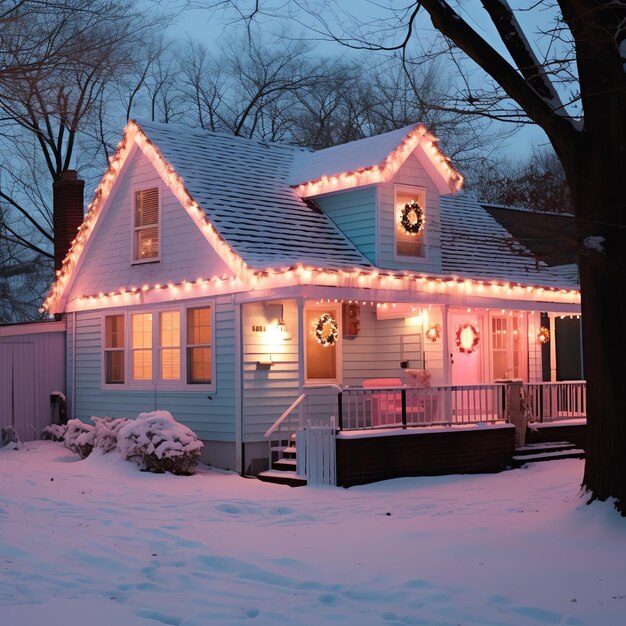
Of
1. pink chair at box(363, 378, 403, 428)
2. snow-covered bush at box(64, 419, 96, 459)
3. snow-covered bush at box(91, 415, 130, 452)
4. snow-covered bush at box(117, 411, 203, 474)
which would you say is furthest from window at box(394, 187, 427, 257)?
snow-covered bush at box(64, 419, 96, 459)

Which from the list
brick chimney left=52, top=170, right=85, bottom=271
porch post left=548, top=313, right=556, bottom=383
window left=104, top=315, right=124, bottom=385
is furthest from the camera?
brick chimney left=52, top=170, right=85, bottom=271

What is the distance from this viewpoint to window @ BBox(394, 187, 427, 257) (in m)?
18.8

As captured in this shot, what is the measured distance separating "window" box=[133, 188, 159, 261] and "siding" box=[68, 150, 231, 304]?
0.16 m

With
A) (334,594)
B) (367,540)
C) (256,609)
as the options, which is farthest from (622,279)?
(256,609)

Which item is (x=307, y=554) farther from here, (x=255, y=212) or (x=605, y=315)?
(x=255, y=212)

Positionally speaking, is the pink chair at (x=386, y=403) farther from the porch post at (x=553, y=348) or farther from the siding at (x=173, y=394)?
the porch post at (x=553, y=348)

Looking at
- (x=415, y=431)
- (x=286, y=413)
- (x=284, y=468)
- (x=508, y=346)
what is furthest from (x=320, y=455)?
(x=508, y=346)

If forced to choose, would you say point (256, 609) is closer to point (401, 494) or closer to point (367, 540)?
point (367, 540)

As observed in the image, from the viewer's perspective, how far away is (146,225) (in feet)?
63.7

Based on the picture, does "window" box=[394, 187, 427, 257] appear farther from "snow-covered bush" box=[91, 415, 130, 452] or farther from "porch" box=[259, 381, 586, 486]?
"snow-covered bush" box=[91, 415, 130, 452]

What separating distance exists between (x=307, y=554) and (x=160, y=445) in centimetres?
639

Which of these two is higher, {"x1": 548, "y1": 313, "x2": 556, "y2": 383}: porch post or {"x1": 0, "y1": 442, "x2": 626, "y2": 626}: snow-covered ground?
{"x1": 548, "y1": 313, "x2": 556, "y2": 383}: porch post

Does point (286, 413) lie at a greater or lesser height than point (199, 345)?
lesser

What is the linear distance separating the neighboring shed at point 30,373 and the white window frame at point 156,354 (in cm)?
153
